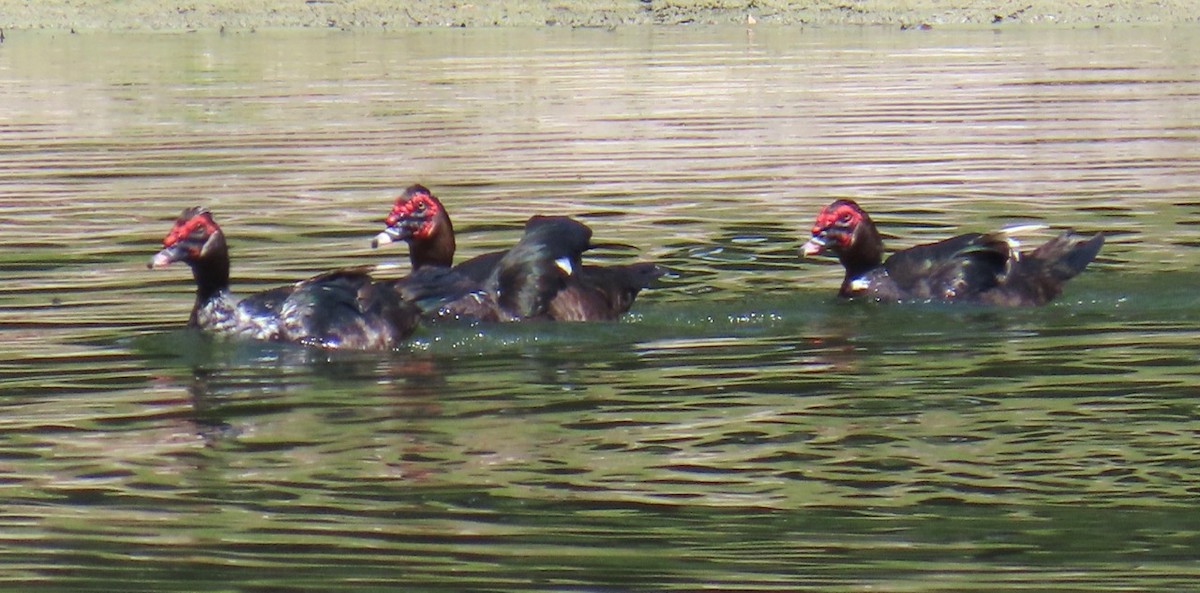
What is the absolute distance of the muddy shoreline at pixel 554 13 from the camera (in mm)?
46594

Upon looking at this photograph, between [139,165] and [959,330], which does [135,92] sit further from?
[959,330]

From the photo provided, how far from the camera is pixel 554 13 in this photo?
4906 centimetres

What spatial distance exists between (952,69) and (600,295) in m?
21.9

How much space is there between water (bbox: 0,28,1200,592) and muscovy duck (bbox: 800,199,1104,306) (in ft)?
0.66

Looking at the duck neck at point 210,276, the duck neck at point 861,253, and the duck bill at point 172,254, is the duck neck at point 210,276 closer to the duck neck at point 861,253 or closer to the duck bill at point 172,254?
the duck bill at point 172,254

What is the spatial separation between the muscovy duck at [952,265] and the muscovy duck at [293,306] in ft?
8.36

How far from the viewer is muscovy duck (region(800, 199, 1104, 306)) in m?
12.0

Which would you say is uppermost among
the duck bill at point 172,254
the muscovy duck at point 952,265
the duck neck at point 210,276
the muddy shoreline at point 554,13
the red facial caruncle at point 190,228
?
the red facial caruncle at point 190,228

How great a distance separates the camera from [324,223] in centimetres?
1647

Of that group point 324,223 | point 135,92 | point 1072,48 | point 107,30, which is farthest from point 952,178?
point 107,30

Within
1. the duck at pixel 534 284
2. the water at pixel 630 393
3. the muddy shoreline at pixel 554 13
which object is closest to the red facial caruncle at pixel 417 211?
the duck at pixel 534 284

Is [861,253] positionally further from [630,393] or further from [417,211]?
[630,393]

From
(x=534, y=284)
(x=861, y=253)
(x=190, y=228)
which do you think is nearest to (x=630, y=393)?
(x=534, y=284)

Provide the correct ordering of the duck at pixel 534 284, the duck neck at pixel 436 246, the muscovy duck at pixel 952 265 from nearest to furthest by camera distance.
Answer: the duck at pixel 534 284 → the muscovy duck at pixel 952 265 → the duck neck at pixel 436 246
